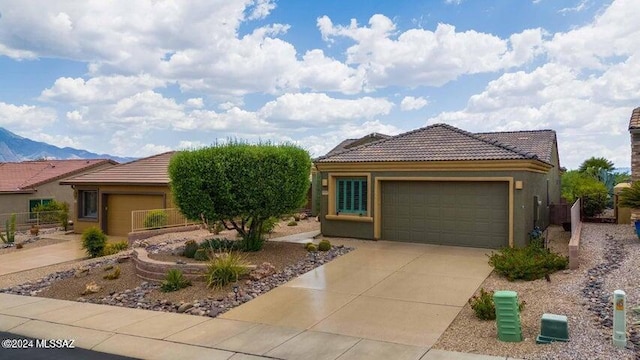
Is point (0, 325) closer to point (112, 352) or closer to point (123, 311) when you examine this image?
point (123, 311)

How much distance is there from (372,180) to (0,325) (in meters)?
11.1

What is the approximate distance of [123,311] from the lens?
361 inches

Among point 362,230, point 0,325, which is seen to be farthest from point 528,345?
point 362,230

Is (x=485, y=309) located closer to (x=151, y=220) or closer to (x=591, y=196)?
(x=151, y=220)

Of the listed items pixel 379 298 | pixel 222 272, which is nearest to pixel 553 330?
pixel 379 298

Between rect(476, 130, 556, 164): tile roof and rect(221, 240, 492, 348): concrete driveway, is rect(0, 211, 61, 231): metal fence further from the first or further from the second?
rect(476, 130, 556, 164): tile roof

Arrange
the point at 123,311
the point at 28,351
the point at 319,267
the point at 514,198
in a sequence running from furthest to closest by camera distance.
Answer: the point at 514,198 → the point at 319,267 → the point at 123,311 → the point at 28,351

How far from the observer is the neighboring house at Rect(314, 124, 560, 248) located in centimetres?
1425

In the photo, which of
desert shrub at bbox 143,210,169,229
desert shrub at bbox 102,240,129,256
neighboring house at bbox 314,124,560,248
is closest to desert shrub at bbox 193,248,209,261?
neighboring house at bbox 314,124,560,248

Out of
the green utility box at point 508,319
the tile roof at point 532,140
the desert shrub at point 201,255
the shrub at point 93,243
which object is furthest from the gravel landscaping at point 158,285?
the tile roof at point 532,140

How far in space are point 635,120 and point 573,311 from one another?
12.0 metres

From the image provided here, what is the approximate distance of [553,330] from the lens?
6.62 meters

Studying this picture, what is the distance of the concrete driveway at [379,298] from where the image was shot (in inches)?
304

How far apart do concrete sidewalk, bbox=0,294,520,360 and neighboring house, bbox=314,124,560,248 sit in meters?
8.61
